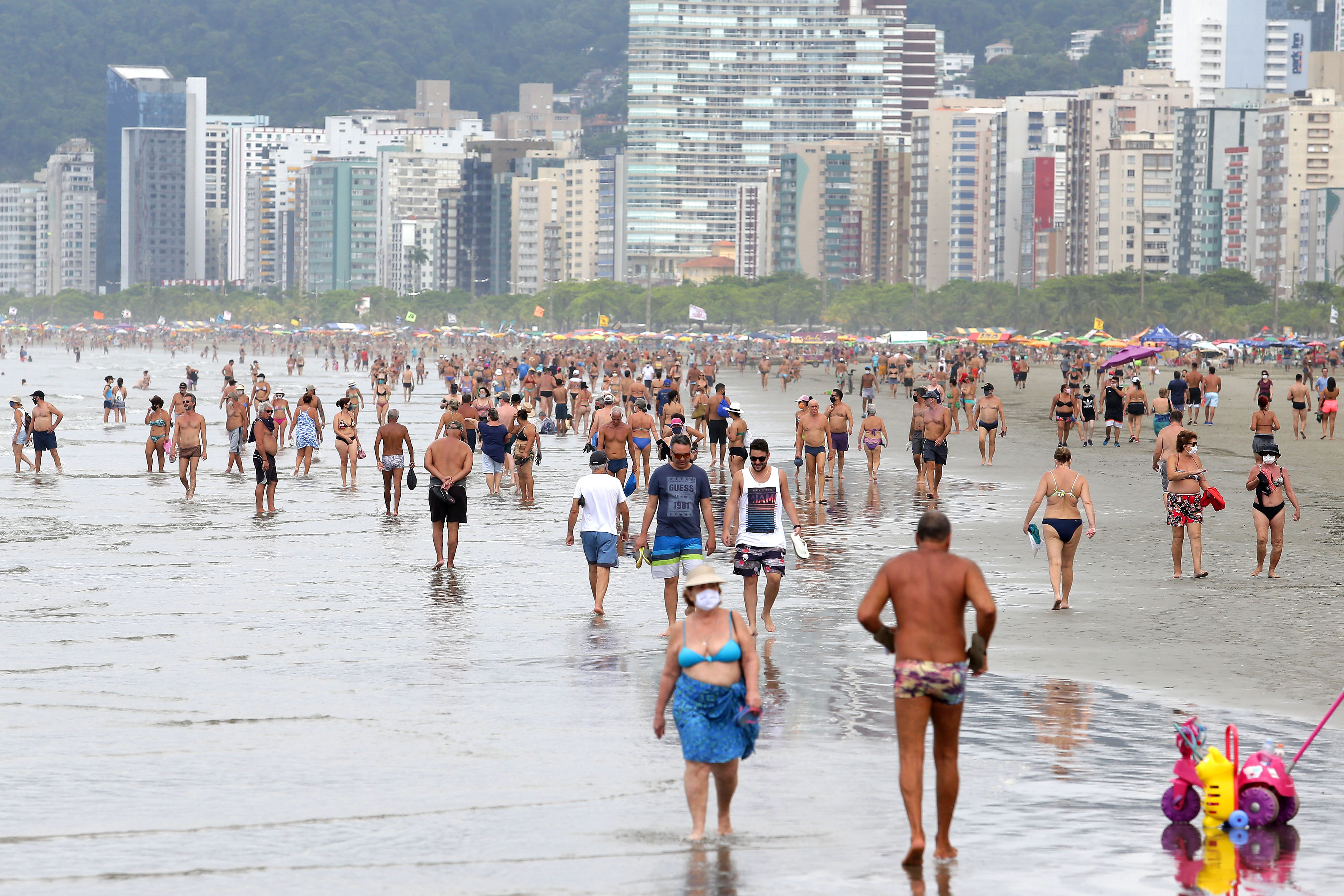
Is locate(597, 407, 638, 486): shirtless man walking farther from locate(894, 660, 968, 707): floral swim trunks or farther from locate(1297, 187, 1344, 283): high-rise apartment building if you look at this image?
locate(1297, 187, 1344, 283): high-rise apartment building

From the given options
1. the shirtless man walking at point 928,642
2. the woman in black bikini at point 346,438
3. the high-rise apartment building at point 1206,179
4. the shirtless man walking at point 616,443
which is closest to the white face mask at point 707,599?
the shirtless man walking at point 928,642

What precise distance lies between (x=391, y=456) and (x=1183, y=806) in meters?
15.7

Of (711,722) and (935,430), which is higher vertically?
(935,430)

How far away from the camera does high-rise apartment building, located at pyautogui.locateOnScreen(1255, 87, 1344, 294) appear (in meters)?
159

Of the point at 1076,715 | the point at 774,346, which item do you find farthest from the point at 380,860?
the point at 774,346

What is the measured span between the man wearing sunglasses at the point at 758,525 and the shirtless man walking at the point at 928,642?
16.7ft

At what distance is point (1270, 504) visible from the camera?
1616 centimetres

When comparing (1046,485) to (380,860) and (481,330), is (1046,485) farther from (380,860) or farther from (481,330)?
(481,330)

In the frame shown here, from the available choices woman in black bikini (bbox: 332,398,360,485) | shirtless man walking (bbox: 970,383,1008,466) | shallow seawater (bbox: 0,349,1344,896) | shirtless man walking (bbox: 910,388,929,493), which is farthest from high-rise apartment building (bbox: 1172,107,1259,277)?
shallow seawater (bbox: 0,349,1344,896)

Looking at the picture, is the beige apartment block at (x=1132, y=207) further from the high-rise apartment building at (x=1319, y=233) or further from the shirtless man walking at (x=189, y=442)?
the shirtless man walking at (x=189, y=442)

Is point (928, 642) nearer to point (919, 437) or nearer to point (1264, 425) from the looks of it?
point (919, 437)

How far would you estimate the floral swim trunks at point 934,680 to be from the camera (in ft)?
24.3

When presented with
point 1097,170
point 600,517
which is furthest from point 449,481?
point 1097,170

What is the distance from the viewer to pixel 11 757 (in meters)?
9.52
